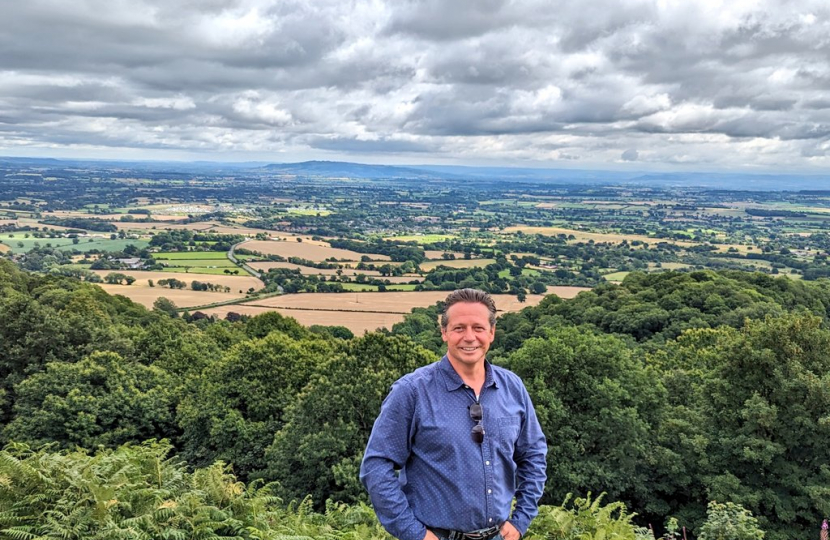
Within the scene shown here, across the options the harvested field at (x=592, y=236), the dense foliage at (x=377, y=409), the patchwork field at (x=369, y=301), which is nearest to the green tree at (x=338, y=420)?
the dense foliage at (x=377, y=409)

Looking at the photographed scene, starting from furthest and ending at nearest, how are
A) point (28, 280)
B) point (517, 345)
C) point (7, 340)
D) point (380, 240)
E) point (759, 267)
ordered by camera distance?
point (380, 240)
point (759, 267)
point (517, 345)
point (28, 280)
point (7, 340)

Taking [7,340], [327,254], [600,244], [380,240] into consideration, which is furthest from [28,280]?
[600,244]

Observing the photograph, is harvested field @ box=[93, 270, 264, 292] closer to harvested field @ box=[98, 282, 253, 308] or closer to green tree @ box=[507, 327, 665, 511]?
harvested field @ box=[98, 282, 253, 308]

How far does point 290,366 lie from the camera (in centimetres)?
2319

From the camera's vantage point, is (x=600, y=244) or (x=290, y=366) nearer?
(x=290, y=366)

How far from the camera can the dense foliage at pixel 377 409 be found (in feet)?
45.5

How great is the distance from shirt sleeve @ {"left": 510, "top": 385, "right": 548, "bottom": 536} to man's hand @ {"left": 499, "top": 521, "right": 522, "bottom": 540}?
0.09 meters

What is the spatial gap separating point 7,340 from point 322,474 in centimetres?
1866

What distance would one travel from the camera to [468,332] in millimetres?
4156

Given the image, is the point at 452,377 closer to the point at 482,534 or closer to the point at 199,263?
the point at 482,534

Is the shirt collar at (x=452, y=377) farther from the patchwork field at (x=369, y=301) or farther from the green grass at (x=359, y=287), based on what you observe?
Result: the green grass at (x=359, y=287)

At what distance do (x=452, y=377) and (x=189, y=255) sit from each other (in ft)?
358

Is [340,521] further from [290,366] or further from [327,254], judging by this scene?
[327,254]

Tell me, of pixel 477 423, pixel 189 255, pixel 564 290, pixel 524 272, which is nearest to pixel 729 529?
pixel 477 423
